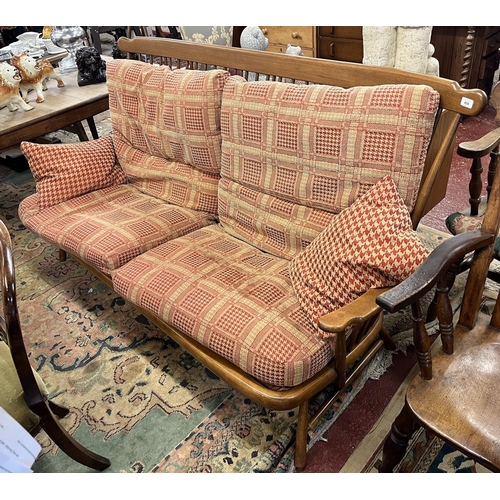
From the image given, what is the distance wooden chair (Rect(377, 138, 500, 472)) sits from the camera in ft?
3.26

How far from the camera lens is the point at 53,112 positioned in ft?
8.46

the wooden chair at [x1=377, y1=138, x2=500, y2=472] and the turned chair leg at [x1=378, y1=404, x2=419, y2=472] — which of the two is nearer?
the wooden chair at [x1=377, y1=138, x2=500, y2=472]

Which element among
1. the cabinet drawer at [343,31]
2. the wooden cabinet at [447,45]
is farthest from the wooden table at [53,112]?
the cabinet drawer at [343,31]

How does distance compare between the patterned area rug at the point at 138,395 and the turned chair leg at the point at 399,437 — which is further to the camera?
the patterned area rug at the point at 138,395

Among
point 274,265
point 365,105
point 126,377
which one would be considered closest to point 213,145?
point 274,265

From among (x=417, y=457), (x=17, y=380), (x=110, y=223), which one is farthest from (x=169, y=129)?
(x=417, y=457)

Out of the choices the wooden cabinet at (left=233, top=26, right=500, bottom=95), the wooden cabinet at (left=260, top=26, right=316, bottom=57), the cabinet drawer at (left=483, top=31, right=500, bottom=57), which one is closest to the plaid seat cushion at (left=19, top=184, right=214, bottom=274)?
the wooden cabinet at (left=233, top=26, right=500, bottom=95)

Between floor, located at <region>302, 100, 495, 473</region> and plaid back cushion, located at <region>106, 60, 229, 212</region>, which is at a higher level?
plaid back cushion, located at <region>106, 60, 229, 212</region>

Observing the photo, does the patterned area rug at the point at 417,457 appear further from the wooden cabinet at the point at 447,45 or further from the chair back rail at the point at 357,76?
the wooden cabinet at the point at 447,45

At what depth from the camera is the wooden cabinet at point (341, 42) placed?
3604 mm

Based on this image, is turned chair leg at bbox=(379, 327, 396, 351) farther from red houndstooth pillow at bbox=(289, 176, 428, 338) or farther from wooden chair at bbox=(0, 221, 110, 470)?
wooden chair at bbox=(0, 221, 110, 470)

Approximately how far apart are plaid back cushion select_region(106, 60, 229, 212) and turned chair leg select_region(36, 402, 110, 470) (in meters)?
1.07

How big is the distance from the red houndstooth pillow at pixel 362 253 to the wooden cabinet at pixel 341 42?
2709 mm
